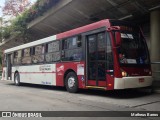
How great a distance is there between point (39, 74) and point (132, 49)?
6472 mm

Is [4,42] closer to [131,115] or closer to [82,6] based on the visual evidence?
[82,6]

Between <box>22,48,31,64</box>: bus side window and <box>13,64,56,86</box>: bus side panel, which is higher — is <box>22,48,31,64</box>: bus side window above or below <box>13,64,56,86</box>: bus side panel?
above

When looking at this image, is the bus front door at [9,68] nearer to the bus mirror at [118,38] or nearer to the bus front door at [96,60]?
the bus front door at [96,60]

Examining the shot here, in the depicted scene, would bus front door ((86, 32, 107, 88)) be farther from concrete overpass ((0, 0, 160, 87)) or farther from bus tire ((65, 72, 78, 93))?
concrete overpass ((0, 0, 160, 87))

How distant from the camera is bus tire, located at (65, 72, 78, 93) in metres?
12.0

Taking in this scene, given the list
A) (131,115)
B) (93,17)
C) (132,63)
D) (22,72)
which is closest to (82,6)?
(93,17)

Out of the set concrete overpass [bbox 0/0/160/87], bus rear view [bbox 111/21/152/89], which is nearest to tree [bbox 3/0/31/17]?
concrete overpass [bbox 0/0/160/87]

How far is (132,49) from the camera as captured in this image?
1045cm

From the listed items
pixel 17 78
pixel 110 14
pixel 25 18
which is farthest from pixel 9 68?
pixel 110 14

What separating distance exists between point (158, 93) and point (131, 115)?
4.52m

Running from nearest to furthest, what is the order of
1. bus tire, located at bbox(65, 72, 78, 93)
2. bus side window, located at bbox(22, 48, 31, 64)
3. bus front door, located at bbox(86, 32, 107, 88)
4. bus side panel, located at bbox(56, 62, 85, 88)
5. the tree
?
bus front door, located at bbox(86, 32, 107, 88) → bus side panel, located at bbox(56, 62, 85, 88) → bus tire, located at bbox(65, 72, 78, 93) → bus side window, located at bbox(22, 48, 31, 64) → the tree

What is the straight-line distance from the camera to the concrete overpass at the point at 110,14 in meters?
14.2

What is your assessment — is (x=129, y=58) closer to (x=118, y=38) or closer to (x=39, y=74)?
(x=118, y=38)

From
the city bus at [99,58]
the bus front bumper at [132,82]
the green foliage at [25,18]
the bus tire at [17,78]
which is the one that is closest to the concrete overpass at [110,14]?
the green foliage at [25,18]
